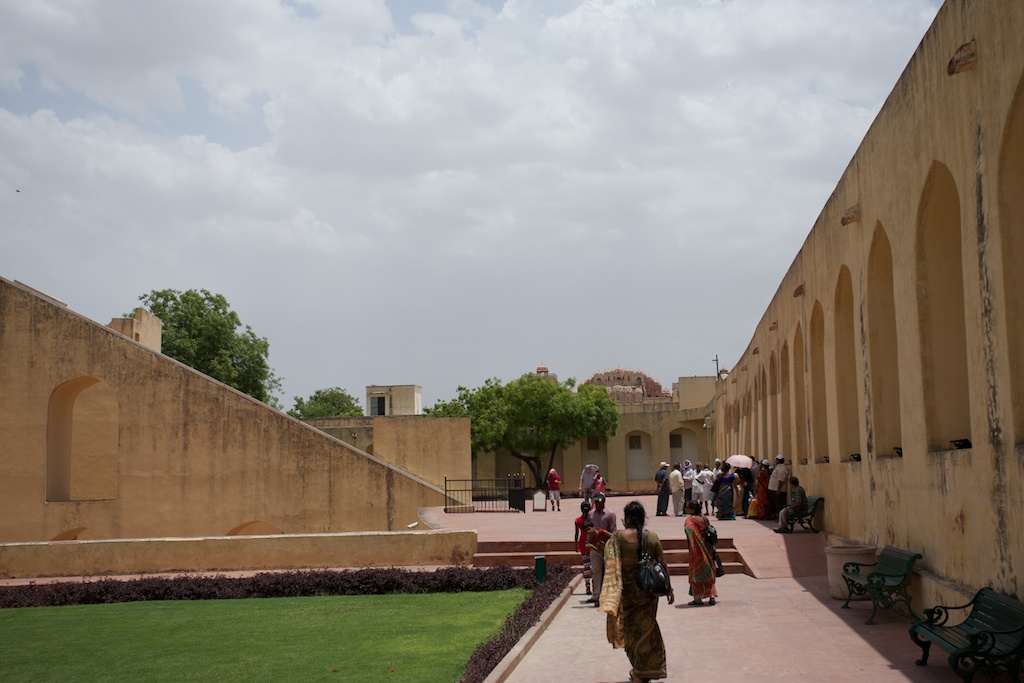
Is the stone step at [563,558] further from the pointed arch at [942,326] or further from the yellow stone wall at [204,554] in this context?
the pointed arch at [942,326]

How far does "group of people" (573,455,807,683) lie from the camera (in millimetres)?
6984

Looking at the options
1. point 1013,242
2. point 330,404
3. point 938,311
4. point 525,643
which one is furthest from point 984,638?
point 330,404

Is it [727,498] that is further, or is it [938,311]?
[727,498]

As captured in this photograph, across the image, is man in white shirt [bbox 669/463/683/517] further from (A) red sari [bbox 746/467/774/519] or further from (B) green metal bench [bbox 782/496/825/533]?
(B) green metal bench [bbox 782/496/825/533]

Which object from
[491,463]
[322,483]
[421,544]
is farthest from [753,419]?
[491,463]

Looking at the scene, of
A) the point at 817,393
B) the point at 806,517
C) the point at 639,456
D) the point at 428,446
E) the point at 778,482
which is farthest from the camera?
the point at 639,456

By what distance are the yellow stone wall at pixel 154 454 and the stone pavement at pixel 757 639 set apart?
30.7 ft

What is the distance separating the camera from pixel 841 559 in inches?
428

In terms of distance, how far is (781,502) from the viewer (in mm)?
18625

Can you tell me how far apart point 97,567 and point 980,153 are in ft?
45.9

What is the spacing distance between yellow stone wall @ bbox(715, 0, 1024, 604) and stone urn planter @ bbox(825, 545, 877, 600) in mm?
372

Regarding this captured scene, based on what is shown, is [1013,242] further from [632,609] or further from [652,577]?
[632,609]

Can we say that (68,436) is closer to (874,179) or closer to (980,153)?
(874,179)

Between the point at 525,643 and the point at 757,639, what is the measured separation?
208 cm
